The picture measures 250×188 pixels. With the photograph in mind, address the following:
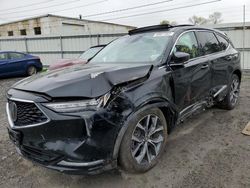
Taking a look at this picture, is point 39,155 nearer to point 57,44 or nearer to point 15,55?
point 15,55

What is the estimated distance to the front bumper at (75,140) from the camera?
2238 millimetres

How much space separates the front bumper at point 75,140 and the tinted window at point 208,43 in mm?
2415

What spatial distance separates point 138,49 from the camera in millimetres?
3605


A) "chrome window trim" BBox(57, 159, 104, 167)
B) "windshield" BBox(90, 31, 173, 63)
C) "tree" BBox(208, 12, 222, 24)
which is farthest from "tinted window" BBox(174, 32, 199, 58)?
"tree" BBox(208, 12, 222, 24)

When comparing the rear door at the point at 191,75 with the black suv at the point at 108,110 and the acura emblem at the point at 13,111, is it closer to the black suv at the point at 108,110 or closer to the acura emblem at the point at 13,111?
the black suv at the point at 108,110

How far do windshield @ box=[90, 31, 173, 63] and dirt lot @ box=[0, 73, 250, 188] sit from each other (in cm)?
134

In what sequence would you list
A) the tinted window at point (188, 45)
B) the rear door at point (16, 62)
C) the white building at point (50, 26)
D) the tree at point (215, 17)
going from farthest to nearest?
the tree at point (215, 17), the white building at point (50, 26), the rear door at point (16, 62), the tinted window at point (188, 45)

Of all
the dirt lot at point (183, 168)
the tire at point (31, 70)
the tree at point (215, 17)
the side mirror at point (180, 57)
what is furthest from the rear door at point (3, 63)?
the tree at point (215, 17)

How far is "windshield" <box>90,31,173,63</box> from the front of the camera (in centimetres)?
334

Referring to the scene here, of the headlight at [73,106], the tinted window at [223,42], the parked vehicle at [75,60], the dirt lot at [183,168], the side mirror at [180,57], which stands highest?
the tinted window at [223,42]

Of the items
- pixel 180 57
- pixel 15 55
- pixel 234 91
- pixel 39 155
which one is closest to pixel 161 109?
pixel 180 57

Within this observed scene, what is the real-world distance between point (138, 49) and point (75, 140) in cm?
185

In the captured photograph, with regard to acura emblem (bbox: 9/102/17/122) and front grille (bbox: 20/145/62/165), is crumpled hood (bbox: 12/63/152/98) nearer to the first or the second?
acura emblem (bbox: 9/102/17/122)

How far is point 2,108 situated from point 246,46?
9537 mm
